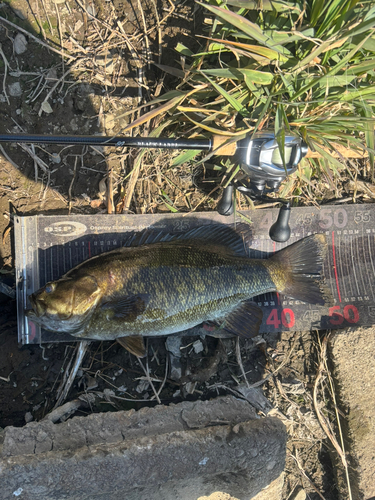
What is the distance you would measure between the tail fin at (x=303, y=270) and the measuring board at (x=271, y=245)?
10.2 inches

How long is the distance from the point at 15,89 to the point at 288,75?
7.86 feet

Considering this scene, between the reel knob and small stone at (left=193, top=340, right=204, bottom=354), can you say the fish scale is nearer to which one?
the reel knob

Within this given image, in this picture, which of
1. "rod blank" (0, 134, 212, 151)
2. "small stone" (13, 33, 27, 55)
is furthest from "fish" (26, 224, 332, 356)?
"small stone" (13, 33, 27, 55)

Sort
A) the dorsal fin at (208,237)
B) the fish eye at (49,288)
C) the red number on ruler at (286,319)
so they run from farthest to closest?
1. the red number on ruler at (286,319)
2. the dorsal fin at (208,237)
3. the fish eye at (49,288)

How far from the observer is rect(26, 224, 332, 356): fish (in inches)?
103

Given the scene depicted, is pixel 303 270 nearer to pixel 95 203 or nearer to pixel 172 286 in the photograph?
pixel 172 286

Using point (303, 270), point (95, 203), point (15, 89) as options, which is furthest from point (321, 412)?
point (15, 89)

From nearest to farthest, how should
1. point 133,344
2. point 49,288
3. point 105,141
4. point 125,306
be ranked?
point 105,141 → point 49,288 → point 125,306 → point 133,344

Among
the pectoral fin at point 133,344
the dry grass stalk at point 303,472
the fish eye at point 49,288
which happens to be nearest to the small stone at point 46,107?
the fish eye at point 49,288

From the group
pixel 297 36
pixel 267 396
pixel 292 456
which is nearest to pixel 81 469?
pixel 267 396

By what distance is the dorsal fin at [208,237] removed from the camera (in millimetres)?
2943

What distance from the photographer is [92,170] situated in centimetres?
316

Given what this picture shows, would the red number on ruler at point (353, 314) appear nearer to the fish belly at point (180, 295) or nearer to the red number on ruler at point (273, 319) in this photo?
the red number on ruler at point (273, 319)

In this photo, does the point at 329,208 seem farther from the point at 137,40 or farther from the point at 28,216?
the point at 28,216
